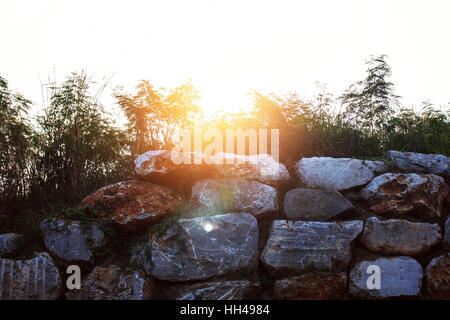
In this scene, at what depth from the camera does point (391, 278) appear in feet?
9.96

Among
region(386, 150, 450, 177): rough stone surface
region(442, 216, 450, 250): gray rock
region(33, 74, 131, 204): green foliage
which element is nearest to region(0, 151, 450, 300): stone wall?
region(442, 216, 450, 250): gray rock

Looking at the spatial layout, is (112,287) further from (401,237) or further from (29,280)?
(401,237)

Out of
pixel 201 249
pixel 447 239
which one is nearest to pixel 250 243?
pixel 201 249

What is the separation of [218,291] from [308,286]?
0.97 metres

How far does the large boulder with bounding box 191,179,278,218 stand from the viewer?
11.3 ft

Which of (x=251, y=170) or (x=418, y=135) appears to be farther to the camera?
(x=418, y=135)

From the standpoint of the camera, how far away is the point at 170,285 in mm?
3047

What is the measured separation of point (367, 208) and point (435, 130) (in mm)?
2571

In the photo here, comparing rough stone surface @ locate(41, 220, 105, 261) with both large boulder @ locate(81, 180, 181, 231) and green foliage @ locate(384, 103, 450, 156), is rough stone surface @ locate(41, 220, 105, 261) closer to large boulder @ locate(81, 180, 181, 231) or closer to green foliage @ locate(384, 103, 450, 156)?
large boulder @ locate(81, 180, 181, 231)

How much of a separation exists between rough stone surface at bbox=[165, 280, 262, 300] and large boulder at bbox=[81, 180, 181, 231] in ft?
2.86

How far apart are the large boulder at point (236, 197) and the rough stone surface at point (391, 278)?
1157 mm

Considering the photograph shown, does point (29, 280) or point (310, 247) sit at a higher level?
point (310, 247)
